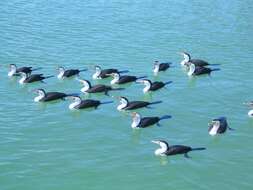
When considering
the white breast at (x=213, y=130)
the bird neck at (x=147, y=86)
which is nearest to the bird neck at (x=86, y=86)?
the bird neck at (x=147, y=86)

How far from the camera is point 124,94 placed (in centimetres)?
2659

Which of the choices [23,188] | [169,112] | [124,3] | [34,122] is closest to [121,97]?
[169,112]

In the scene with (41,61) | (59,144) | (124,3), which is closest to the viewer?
(59,144)

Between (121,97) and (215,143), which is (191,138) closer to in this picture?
(215,143)

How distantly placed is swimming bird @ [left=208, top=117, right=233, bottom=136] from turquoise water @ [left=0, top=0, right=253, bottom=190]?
0.76 ft

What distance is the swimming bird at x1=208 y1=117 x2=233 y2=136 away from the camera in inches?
881

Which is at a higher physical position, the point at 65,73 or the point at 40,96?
the point at 65,73

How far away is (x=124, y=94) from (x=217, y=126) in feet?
17.7

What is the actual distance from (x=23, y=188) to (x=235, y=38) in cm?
1996

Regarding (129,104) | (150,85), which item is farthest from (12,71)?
(129,104)

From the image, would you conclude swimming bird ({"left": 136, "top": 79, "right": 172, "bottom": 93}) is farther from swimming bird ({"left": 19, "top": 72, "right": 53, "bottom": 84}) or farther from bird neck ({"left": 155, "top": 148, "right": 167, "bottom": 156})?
bird neck ({"left": 155, "top": 148, "right": 167, "bottom": 156})

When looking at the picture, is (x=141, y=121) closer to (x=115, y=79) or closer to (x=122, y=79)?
(x=122, y=79)

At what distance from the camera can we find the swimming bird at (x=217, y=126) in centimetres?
2238

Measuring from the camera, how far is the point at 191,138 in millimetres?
22125
